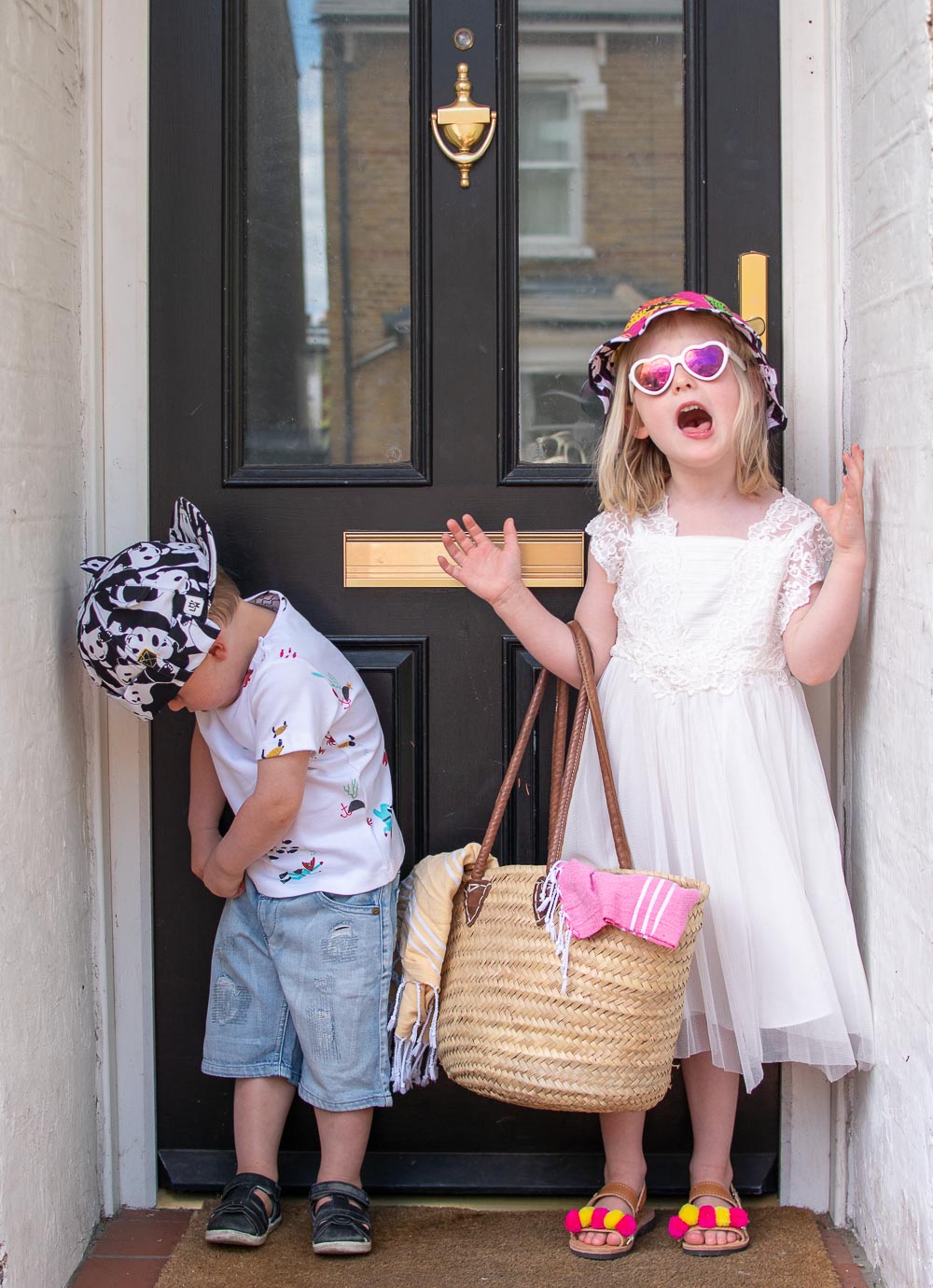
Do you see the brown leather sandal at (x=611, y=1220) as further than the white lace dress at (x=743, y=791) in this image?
Yes

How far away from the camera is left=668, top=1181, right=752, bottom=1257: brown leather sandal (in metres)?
2.31

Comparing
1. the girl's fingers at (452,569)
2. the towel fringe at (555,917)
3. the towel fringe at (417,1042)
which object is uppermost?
the girl's fingers at (452,569)

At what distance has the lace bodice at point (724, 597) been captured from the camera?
7.29ft

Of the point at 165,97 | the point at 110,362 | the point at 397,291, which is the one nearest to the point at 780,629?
the point at 397,291

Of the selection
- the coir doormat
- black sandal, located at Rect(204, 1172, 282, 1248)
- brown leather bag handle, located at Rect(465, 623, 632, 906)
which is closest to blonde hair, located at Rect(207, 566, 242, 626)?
brown leather bag handle, located at Rect(465, 623, 632, 906)

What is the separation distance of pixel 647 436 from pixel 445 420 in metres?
0.40

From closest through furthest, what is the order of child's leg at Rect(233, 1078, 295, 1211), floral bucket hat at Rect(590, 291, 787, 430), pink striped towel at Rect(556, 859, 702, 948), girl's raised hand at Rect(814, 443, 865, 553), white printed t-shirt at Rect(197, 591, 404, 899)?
pink striped towel at Rect(556, 859, 702, 948)
girl's raised hand at Rect(814, 443, 865, 553)
floral bucket hat at Rect(590, 291, 787, 430)
white printed t-shirt at Rect(197, 591, 404, 899)
child's leg at Rect(233, 1078, 295, 1211)

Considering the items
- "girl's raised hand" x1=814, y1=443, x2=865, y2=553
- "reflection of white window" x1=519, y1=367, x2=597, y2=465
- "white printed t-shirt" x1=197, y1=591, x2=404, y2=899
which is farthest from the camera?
"reflection of white window" x1=519, y1=367, x2=597, y2=465

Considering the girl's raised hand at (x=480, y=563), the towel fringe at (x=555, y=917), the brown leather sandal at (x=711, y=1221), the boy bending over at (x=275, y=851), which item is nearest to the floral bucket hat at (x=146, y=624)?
the boy bending over at (x=275, y=851)

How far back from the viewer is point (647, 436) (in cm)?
234

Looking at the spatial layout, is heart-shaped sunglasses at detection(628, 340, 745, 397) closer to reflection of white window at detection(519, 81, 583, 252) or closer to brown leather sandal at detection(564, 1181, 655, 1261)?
reflection of white window at detection(519, 81, 583, 252)

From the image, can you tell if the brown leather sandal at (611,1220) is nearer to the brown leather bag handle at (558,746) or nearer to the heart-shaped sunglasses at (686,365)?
the brown leather bag handle at (558,746)

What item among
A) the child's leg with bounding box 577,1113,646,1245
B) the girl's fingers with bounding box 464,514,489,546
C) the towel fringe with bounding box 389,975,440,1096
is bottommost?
the child's leg with bounding box 577,1113,646,1245

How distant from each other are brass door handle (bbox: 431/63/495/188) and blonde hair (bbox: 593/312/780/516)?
0.50 meters
